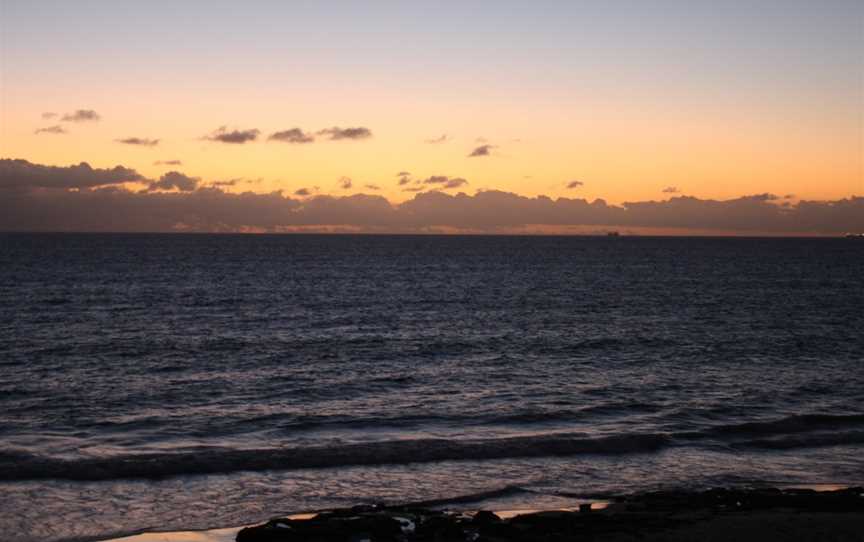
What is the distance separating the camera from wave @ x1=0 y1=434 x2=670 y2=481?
2016 centimetres

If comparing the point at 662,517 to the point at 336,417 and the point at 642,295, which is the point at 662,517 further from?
the point at 642,295

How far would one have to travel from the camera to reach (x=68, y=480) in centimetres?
1944

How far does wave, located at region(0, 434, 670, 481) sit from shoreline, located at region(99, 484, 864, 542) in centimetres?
429

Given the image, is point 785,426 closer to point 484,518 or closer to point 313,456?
point 484,518

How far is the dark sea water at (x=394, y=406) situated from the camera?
63.2ft

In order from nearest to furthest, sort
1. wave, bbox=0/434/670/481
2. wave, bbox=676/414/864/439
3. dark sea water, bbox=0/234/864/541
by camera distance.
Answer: dark sea water, bbox=0/234/864/541 < wave, bbox=0/434/670/481 < wave, bbox=676/414/864/439

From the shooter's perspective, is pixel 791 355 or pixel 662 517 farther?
pixel 791 355

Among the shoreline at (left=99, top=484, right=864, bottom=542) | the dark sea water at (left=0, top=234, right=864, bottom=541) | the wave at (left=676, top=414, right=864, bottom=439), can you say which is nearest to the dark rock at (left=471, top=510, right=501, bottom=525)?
the shoreline at (left=99, top=484, right=864, bottom=542)

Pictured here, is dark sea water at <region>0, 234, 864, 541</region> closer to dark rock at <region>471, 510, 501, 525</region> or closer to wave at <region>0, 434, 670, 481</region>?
wave at <region>0, 434, 670, 481</region>

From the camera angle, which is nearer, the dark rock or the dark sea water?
the dark rock

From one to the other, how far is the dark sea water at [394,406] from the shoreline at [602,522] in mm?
1665

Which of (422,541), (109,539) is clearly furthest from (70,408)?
(422,541)

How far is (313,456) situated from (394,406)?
683cm

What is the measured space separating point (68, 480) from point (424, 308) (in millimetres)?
48540
